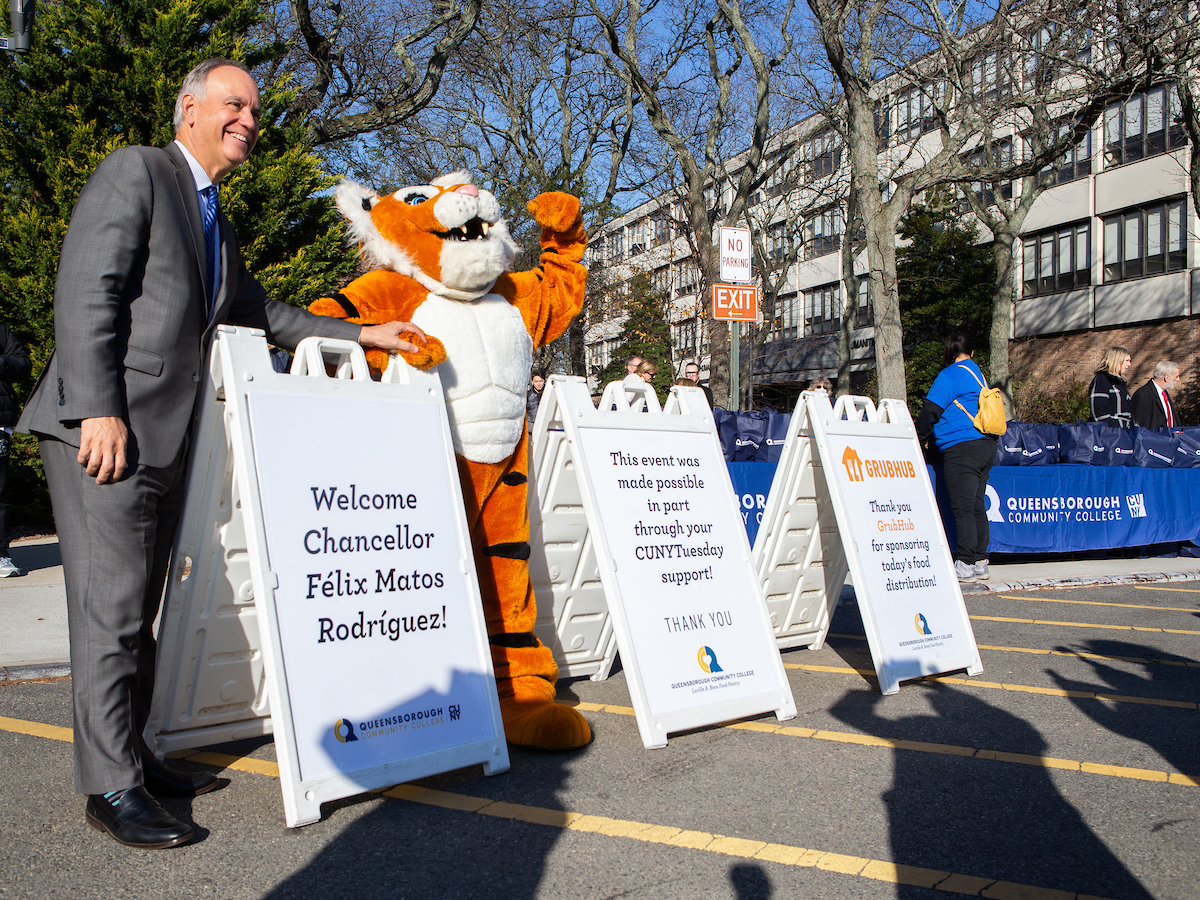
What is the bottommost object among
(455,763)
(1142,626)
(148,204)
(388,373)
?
(1142,626)

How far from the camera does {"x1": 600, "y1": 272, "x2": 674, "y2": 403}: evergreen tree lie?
31.8 meters

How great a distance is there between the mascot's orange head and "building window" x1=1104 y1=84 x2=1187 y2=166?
95.3ft

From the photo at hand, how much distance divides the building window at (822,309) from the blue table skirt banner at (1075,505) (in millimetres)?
36170

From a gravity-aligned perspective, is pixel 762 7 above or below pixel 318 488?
above

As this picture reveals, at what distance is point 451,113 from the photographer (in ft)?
81.7

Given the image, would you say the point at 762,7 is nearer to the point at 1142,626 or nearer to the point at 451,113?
the point at 451,113

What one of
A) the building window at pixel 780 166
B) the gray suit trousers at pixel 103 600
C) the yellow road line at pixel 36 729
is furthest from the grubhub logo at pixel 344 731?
the building window at pixel 780 166

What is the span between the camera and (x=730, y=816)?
2881 mm

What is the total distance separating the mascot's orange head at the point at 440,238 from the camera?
3.71 m

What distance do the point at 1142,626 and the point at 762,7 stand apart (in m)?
16.1

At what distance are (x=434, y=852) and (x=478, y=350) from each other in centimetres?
181

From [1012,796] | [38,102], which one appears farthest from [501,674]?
[38,102]

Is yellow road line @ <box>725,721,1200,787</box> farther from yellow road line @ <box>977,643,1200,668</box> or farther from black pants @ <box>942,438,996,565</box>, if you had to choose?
black pants @ <box>942,438,996,565</box>

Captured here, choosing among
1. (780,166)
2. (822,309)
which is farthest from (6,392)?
(822,309)
